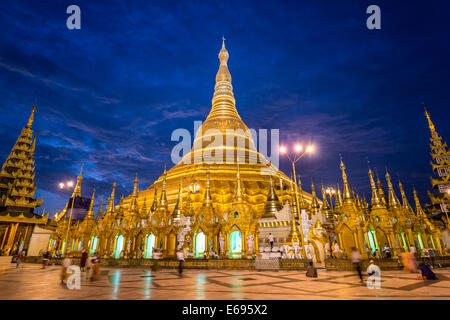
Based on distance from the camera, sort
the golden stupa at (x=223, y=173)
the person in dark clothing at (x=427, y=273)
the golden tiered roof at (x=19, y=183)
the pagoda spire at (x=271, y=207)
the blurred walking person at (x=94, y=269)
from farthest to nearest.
Result: the golden tiered roof at (x=19, y=183), the golden stupa at (x=223, y=173), the pagoda spire at (x=271, y=207), the blurred walking person at (x=94, y=269), the person in dark clothing at (x=427, y=273)

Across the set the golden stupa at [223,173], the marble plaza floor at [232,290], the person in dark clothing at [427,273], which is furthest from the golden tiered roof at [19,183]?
the person in dark clothing at [427,273]

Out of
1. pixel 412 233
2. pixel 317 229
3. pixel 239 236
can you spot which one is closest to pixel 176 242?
pixel 239 236

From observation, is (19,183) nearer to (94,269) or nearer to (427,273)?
(94,269)

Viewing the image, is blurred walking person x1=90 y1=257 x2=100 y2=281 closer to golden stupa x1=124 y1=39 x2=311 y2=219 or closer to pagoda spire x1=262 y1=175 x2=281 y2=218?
golden stupa x1=124 y1=39 x2=311 y2=219

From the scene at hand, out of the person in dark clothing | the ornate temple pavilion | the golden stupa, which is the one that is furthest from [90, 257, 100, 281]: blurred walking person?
the ornate temple pavilion

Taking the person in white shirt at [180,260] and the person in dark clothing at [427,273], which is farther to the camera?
the person in white shirt at [180,260]

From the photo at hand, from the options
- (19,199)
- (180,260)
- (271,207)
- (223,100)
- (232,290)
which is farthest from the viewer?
(223,100)

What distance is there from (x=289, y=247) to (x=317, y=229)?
267 centimetres

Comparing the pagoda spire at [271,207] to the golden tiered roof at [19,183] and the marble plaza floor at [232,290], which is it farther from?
the golden tiered roof at [19,183]

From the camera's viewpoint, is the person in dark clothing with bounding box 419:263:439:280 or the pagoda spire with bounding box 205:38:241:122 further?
the pagoda spire with bounding box 205:38:241:122

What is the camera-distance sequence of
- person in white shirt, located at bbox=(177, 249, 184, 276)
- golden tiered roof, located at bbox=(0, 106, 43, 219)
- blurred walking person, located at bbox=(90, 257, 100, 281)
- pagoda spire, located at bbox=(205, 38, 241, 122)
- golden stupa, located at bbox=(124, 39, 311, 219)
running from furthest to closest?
1. pagoda spire, located at bbox=(205, 38, 241, 122)
2. golden tiered roof, located at bbox=(0, 106, 43, 219)
3. golden stupa, located at bbox=(124, 39, 311, 219)
4. person in white shirt, located at bbox=(177, 249, 184, 276)
5. blurred walking person, located at bbox=(90, 257, 100, 281)

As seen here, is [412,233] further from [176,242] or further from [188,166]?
[188,166]

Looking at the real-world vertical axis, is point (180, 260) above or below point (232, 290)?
above

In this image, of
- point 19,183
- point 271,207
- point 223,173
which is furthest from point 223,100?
point 19,183
